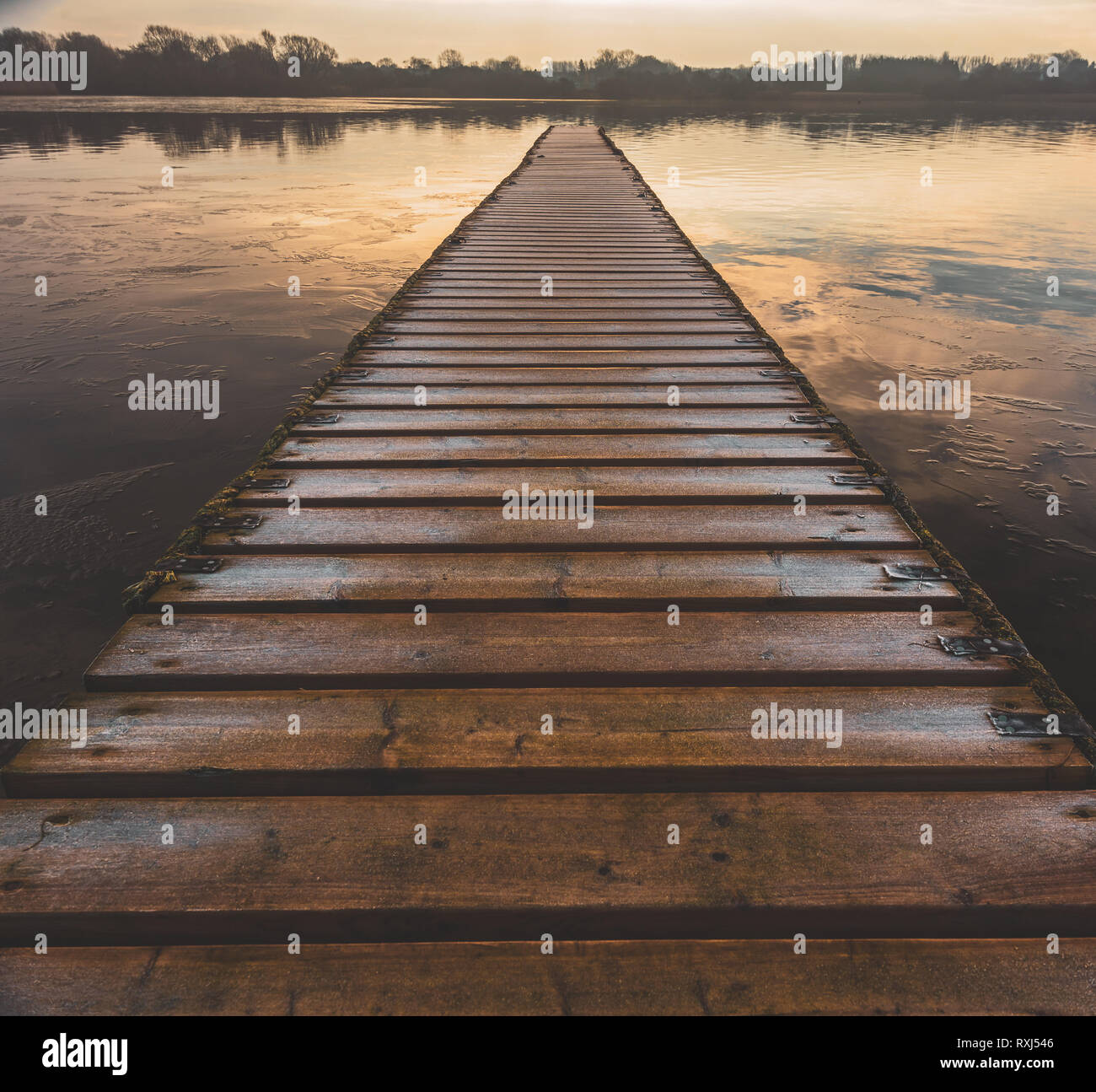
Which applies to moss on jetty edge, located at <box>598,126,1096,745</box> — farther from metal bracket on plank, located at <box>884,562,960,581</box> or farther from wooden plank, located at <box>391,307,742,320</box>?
wooden plank, located at <box>391,307,742,320</box>

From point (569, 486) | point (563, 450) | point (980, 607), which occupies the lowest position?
point (980, 607)

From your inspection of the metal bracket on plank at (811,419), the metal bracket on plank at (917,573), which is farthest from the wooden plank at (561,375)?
the metal bracket on plank at (917,573)

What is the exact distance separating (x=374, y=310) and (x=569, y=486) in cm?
757

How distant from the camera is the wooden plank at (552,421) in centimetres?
388

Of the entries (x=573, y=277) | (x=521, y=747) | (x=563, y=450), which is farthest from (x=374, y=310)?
(x=521, y=747)

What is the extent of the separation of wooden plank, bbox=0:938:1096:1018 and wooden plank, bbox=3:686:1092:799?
40 cm

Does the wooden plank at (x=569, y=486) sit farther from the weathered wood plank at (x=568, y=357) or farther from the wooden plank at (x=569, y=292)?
the wooden plank at (x=569, y=292)

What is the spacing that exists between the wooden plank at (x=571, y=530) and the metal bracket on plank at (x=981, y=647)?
0.64 meters

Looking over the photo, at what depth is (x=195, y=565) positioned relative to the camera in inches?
104

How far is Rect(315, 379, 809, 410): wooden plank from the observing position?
13.9ft

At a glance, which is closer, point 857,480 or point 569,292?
point 857,480

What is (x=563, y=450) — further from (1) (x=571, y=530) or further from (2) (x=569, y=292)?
(2) (x=569, y=292)
